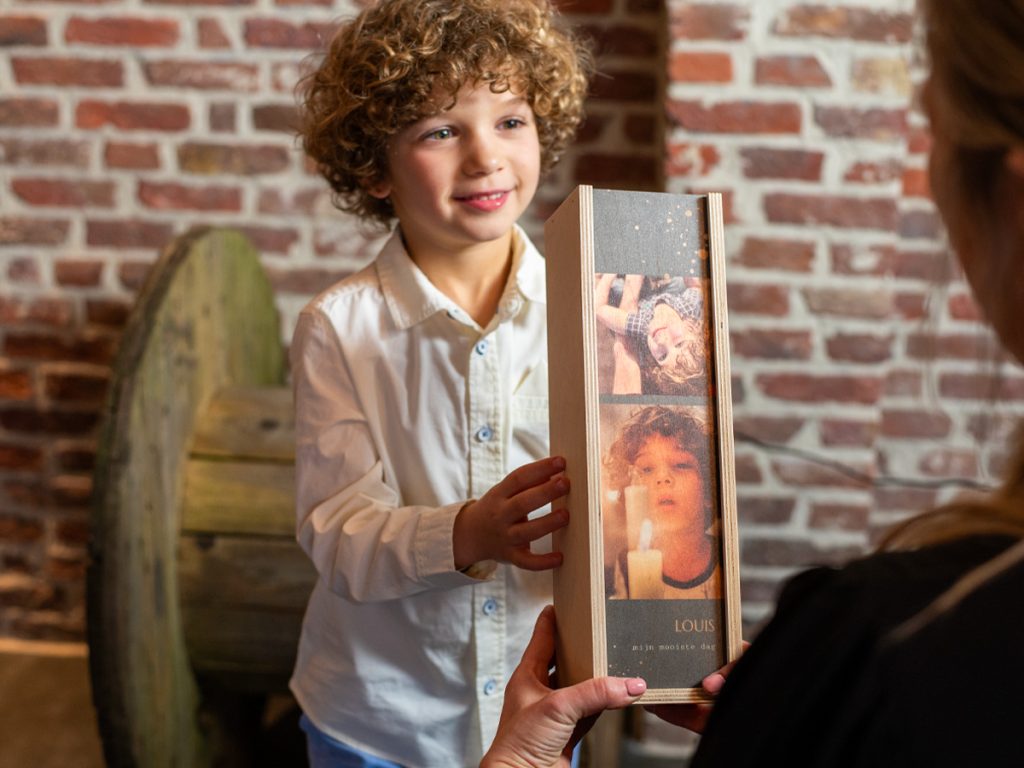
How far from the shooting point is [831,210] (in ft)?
5.65

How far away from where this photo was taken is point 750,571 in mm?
1875

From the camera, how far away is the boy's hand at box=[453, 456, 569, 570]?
899 millimetres

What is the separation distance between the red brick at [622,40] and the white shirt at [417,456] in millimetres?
905

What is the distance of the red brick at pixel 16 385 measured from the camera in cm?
208

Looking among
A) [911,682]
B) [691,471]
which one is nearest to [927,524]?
[911,682]

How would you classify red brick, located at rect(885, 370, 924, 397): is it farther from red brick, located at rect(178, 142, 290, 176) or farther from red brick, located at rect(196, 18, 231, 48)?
red brick, located at rect(196, 18, 231, 48)

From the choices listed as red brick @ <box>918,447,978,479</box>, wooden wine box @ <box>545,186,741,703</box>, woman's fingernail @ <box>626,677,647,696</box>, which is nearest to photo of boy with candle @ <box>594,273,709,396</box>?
wooden wine box @ <box>545,186,741,703</box>

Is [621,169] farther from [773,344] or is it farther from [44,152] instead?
[44,152]

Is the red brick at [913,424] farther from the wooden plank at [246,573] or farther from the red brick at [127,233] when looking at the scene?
the red brick at [127,233]

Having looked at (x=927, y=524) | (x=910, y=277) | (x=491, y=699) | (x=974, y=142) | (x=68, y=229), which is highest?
(x=68, y=229)

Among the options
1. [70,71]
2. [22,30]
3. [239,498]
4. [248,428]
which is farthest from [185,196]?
[239,498]

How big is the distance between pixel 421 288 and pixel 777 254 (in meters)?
0.84

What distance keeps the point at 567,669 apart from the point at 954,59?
60 cm

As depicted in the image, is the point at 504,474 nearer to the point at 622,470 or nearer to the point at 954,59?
the point at 622,470
